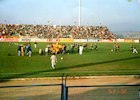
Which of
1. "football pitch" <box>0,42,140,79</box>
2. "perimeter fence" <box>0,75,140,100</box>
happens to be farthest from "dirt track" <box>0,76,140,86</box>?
"perimeter fence" <box>0,75,140,100</box>

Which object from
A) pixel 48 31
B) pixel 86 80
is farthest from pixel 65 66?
pixel 48 31

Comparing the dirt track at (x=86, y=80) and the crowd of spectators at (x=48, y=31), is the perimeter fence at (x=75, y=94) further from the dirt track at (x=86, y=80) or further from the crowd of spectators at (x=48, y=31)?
the crowd of spectators at (x=48, y=31)

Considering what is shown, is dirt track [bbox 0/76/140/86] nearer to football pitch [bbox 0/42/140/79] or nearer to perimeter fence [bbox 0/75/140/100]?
football pitch [bbox 0/42/140/79]

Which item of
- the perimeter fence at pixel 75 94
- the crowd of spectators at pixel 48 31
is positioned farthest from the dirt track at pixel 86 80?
the crowd of spectators at pixel 48 31

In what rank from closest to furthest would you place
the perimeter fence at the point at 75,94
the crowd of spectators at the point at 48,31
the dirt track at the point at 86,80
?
the perimeter fence at the point at 75,94, the dirt track at the point at 86,80, the crowd of spectators at the point at 48,31

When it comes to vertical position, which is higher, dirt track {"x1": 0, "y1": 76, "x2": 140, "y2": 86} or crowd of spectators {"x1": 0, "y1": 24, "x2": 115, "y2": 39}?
crowd of spectators {"x1": 0, "y1": 24, "x2": 115, "y2": 39}

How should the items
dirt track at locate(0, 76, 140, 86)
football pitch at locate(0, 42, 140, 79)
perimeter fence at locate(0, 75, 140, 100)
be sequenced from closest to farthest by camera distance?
1. perimeter fence at locate(0, 75, 140, 100)
2. dirt track at locate(0, 76, 140, 86)
3. football pitch at locate(0, 42, 140, 79)

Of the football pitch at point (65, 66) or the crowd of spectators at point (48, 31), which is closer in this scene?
the football pitch at point (65, 66)

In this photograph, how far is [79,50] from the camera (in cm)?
3494

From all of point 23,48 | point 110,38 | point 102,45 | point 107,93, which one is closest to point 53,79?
point 107,93

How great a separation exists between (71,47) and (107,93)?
20.8 metres

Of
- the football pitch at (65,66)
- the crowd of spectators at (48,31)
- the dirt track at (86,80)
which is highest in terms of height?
the crowd of spectators at (48,31)

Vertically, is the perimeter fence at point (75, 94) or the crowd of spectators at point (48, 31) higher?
the crowd of spectators at point (48, 31)

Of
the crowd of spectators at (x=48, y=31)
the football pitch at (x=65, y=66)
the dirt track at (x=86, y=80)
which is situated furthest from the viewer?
the crowd of spectators at (x=48, y=31)
